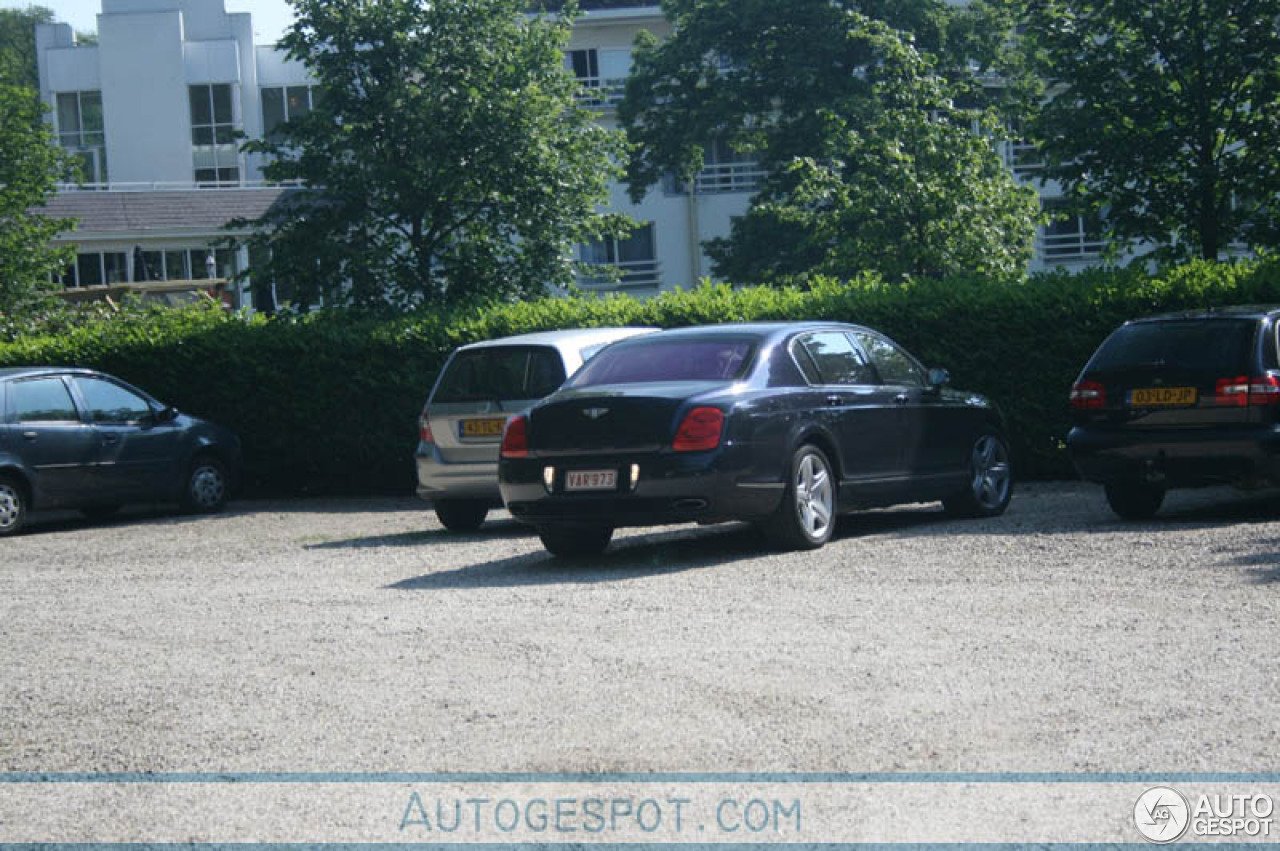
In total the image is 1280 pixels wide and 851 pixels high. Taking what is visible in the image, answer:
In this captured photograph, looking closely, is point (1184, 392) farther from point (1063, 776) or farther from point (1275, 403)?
point (1063, 776)

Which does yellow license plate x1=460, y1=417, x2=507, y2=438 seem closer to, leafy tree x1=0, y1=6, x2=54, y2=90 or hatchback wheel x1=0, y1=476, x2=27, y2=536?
hatchback wheel x1=0, y1=476, x2=27, y2=536

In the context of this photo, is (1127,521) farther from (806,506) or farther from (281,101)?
(281,101)

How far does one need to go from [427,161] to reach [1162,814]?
19.8 metres

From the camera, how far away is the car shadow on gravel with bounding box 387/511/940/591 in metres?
11.1

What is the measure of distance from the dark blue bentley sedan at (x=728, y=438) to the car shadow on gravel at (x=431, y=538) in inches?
99.1

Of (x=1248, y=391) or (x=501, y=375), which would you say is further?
(x=501, y=375)

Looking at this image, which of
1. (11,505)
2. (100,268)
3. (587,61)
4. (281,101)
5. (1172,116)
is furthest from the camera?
(281,101)

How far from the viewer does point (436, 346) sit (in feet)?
69.2

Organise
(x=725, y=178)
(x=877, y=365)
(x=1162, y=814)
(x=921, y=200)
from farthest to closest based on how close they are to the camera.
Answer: (x=725, y=178)
(x=921, y=200)
(x=877, y=365)
(x=1162, y=814)

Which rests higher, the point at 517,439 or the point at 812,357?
the point at 812,357

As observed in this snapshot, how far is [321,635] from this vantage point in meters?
8.95

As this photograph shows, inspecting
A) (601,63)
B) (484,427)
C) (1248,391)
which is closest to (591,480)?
(484,427)

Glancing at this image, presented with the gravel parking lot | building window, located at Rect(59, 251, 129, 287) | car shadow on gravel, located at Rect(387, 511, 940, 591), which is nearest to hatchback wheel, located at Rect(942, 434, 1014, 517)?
car shadow on gravel, located at Rect(387, 511, 940, 591)

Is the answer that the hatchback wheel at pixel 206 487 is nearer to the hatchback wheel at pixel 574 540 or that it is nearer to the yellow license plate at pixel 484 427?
the yellow license plate at pixel 484 427
